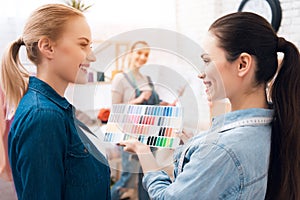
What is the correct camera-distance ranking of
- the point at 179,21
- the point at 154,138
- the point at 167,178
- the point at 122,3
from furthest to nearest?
the point at 179,21 → the point at 122,3 → the point at 167,178 → the point at 154,138

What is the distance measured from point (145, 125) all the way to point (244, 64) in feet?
0.87

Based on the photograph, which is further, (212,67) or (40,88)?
(40,88)

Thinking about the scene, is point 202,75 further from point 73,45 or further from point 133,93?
point 73,45

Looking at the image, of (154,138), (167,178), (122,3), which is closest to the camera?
(154,138)

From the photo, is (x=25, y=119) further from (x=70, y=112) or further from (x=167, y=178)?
(x=167, y=178)

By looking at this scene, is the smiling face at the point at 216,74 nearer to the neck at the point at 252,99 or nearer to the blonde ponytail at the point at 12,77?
the neck at the point at 252,99

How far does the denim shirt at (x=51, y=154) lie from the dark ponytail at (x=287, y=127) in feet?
1.35

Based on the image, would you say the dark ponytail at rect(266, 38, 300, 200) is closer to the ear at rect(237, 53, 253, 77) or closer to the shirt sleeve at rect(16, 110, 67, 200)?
the ear at rect(237, 53, 253, 77)

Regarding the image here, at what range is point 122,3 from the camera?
3.04m

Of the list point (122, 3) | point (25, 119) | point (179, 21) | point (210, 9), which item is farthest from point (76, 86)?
point (179, 21)

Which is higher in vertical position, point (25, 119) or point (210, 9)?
point (210, 9)

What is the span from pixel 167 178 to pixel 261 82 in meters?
0.32

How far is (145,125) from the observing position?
0.70 meters

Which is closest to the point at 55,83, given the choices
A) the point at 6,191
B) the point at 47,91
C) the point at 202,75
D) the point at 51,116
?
the point at 47,91
